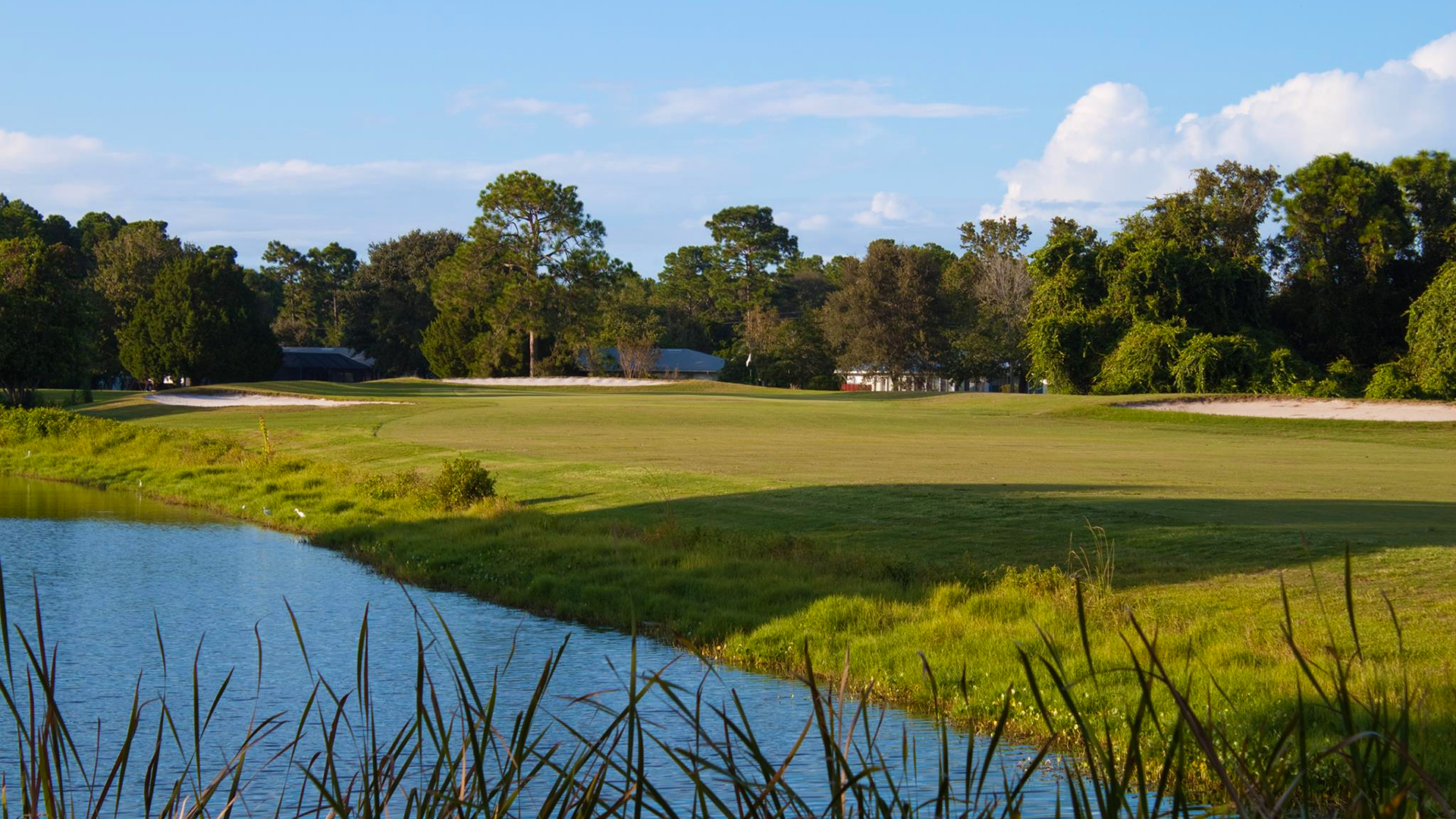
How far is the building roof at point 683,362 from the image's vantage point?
10288 centimetres

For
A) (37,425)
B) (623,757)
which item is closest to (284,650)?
(623,757)

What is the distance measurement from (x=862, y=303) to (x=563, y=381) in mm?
20565

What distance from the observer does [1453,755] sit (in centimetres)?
881

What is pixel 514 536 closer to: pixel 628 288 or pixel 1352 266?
pixel 1352 266

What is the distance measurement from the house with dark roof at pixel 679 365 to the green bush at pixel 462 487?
74.7 m

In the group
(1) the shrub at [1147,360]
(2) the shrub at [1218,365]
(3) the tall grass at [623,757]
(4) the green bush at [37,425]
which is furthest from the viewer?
(1) the shrub at [1147,360]

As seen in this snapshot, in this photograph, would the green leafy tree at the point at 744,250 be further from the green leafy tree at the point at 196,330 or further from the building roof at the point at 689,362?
the green leafy tree at the point at 196,330

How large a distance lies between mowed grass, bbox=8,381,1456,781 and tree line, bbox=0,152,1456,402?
63.2 feet

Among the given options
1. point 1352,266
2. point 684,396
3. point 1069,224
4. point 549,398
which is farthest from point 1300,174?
point 549,398

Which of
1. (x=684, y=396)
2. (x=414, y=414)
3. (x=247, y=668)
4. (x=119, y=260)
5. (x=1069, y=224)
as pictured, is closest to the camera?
(x=247, y=668)

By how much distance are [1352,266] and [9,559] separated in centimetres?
6110

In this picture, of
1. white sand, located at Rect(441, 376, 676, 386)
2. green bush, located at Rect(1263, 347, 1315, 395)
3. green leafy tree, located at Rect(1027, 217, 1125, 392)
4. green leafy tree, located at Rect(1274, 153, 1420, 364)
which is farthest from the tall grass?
white sand, located at Rect(441, 376, 676, 386)

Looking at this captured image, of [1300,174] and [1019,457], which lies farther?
[1300,174]

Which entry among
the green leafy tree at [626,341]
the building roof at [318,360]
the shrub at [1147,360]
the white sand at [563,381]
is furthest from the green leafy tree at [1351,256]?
the building roof at [318,360]
